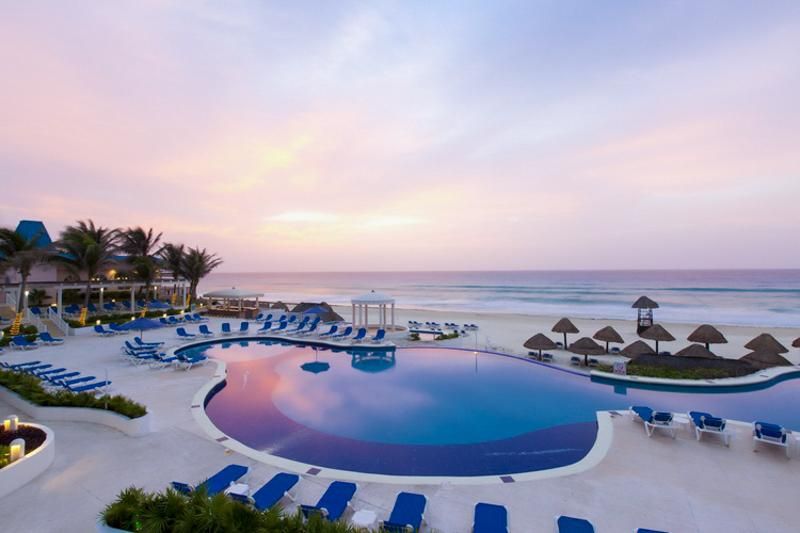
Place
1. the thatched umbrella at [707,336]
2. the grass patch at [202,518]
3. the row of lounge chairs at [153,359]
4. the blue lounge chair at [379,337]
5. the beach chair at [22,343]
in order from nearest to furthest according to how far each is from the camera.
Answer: the grass patch at [202,518], the row of lounge chairs at [153,359], the thatched umbrella at [707,336], the beach chair at [22,343], the blue lounge chair at [379,337]

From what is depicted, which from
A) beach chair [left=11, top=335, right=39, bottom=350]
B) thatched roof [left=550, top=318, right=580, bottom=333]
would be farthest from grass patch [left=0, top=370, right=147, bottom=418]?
thatched roof [left=550, top=318, right=580, bottom=333]

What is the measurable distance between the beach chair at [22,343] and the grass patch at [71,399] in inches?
284

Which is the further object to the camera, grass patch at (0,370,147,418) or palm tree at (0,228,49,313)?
palm tree at (0,228,49,313)

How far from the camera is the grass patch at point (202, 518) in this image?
3311mm

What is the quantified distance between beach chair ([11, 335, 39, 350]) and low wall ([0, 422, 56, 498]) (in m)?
11.8

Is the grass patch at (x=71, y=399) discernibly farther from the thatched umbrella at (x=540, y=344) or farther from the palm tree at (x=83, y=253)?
the palm tree at (x=83, y=253)

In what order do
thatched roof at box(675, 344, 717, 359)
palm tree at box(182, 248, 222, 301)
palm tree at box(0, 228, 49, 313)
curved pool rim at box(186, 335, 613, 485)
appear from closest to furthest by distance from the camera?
curved pool rim at box(186, 335, 613, 485) < thatched roof at box(675, 344, 717, 359) < palm tree at box(0, 228, 49, 313) < palm tree at box(182, 248, 222, 301)

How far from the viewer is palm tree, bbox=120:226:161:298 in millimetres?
23609

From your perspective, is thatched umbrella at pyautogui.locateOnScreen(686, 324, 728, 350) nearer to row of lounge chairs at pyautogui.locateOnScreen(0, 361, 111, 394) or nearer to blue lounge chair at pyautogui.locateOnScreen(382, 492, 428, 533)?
blue lounge chair at pyautogui.locateOnScreen(382, 492, 428, 533)

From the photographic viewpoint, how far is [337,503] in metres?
4.42

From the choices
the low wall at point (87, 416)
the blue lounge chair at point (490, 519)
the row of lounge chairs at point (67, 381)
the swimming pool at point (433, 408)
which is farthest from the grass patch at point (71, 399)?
the blue lounge chair at point (490, 519)

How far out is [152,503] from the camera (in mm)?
3754

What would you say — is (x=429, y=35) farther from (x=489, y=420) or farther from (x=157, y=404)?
(x=157, y=404)

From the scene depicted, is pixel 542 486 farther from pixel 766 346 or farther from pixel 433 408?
pixel 766 346
